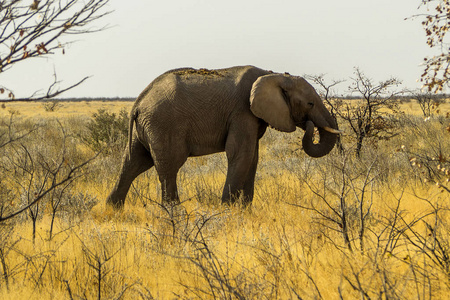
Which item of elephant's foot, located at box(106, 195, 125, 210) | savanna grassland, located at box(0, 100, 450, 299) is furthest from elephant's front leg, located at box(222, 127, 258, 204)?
elephant's foot, located at box(106, 195, 125, 210)

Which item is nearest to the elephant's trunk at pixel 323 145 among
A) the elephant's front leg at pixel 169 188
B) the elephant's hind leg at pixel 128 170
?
the elephant's front leg at pixel 169 188

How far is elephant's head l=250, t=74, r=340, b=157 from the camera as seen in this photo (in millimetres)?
6816

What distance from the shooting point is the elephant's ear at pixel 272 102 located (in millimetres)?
6711

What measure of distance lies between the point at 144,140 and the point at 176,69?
4.04 ft

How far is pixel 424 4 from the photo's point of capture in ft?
13.6

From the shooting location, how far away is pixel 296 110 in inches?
284

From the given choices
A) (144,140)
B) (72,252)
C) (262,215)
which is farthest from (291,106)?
(72,252)

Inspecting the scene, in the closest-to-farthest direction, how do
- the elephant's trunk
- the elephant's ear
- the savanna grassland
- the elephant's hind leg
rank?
the savanna grassland
the elephant's ear
the elephant's trunk
the elephant's hind leg

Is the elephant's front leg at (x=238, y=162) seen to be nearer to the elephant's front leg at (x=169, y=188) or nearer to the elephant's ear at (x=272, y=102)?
the elephant's ear at (x=272, y=102)

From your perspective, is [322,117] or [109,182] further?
[109,182]

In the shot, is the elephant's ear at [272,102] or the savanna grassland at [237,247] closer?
the savanna grassland at [237,247]

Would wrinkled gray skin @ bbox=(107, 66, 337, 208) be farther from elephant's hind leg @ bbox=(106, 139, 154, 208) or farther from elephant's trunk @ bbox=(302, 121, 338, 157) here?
elephant's hind leg @ bbox=(106, 139, 154, 208)

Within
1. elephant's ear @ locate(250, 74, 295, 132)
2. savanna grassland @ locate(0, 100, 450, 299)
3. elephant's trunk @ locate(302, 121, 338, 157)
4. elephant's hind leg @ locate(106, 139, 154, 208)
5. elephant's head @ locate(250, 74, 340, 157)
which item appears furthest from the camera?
elephant's hind leg @ locate(106, 139, 154, 208)

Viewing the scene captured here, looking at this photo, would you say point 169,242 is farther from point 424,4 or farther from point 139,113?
point 424,4
